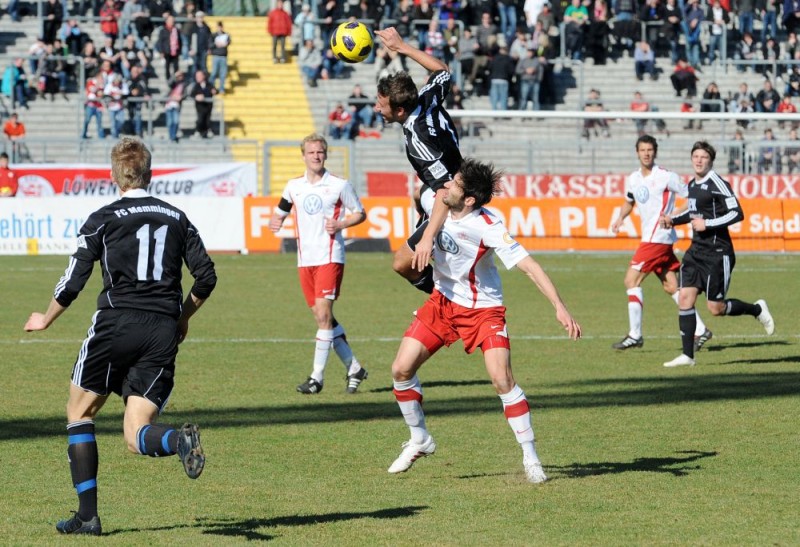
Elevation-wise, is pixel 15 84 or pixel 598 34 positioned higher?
pixel 598 34

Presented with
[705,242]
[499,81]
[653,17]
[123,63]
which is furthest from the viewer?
[653,17]

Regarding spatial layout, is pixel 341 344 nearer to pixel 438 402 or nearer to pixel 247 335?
pixel 438 402

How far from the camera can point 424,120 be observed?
896 cm

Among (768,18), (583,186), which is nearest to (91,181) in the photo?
(583,186)

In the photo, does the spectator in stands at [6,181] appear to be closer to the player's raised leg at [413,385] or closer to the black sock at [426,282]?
the black sock at [426,282]

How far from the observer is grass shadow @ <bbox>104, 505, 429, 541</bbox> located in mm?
6816

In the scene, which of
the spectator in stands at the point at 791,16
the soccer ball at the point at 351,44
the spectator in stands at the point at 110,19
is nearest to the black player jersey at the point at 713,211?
the soccer ball at the point at 351,44

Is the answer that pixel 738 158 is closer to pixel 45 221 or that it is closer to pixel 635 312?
pixel 45 221

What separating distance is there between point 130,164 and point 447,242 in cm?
228

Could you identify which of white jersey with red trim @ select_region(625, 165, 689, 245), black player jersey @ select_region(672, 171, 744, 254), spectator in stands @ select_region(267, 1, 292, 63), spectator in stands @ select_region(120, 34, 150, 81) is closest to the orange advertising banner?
spectator in stands @ select_region(120, 34, 150, 81)

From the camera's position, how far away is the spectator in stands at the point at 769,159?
28547 millimetres

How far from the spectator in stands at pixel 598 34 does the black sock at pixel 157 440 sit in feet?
112

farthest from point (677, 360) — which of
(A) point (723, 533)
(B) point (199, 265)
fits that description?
(B) point (199, 265)

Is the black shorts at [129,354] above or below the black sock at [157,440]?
above
